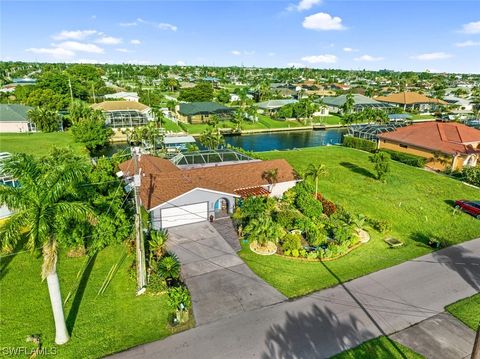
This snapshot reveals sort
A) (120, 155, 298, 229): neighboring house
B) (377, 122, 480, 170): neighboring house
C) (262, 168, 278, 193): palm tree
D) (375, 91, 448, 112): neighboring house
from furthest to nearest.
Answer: (375, 91, 448, 112): neighboring house < (377, 122, 480, 170): neighboring house < (262, 168, 278, 193): palm tree < (120, 155, 298, 229): neighboring house

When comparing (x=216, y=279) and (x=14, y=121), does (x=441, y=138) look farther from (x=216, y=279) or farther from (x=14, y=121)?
(x=14, y=121)

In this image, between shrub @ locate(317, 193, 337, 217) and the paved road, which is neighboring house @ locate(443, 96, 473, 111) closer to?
shrub @ locate(317, 193, 337, 217)

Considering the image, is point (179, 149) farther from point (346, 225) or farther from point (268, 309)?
point (268, 309)

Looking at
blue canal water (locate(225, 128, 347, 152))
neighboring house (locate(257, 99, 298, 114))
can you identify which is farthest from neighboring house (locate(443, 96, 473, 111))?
neighboring house (locate(257, 99, 298, 114))

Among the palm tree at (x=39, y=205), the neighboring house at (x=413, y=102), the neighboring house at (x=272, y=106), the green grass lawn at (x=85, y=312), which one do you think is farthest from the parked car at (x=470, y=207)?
the neighboring house at (x=413, y=102)

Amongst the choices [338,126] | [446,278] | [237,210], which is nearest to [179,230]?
[237,210]

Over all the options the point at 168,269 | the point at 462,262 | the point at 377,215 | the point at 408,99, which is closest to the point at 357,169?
the point at 377,215
